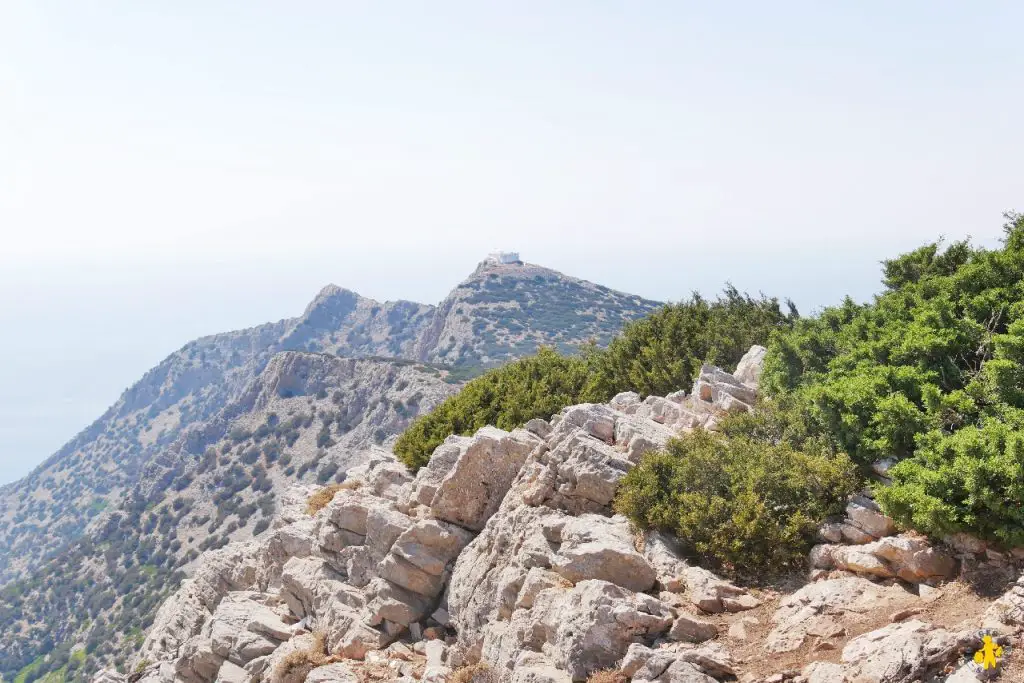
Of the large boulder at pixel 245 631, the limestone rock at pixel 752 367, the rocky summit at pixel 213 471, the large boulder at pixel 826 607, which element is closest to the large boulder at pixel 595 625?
the large boulder at pixel 826 607

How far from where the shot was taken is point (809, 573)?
11.2 m

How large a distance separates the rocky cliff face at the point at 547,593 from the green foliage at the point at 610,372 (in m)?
2.96

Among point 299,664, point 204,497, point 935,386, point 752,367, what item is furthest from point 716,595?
point 204,497

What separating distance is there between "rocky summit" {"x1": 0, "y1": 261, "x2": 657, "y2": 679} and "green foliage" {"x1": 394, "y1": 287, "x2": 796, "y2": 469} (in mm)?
54450

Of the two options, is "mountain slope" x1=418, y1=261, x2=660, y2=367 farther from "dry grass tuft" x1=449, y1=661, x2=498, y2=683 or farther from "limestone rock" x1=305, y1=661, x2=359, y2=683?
"dry grass tuft" x1=449, y1=661, x2=498, y2=683

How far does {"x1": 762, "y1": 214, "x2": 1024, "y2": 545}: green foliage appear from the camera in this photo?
31.2 feet

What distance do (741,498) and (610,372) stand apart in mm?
15903

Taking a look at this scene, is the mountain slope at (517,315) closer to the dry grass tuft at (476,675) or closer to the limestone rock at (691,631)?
the dry grass tuft at (476,675)

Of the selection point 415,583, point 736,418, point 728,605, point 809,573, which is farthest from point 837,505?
point 415,583

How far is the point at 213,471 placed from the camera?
373 feet

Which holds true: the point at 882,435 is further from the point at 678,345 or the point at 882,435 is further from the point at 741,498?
the point at 678,345

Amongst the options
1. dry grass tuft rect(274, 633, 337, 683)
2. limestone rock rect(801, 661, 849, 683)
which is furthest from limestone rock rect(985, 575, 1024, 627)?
dry grass tuft rect(274, 633, 337, 683)

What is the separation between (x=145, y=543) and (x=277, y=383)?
3619 centimetres

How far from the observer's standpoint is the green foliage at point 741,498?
11547mm
